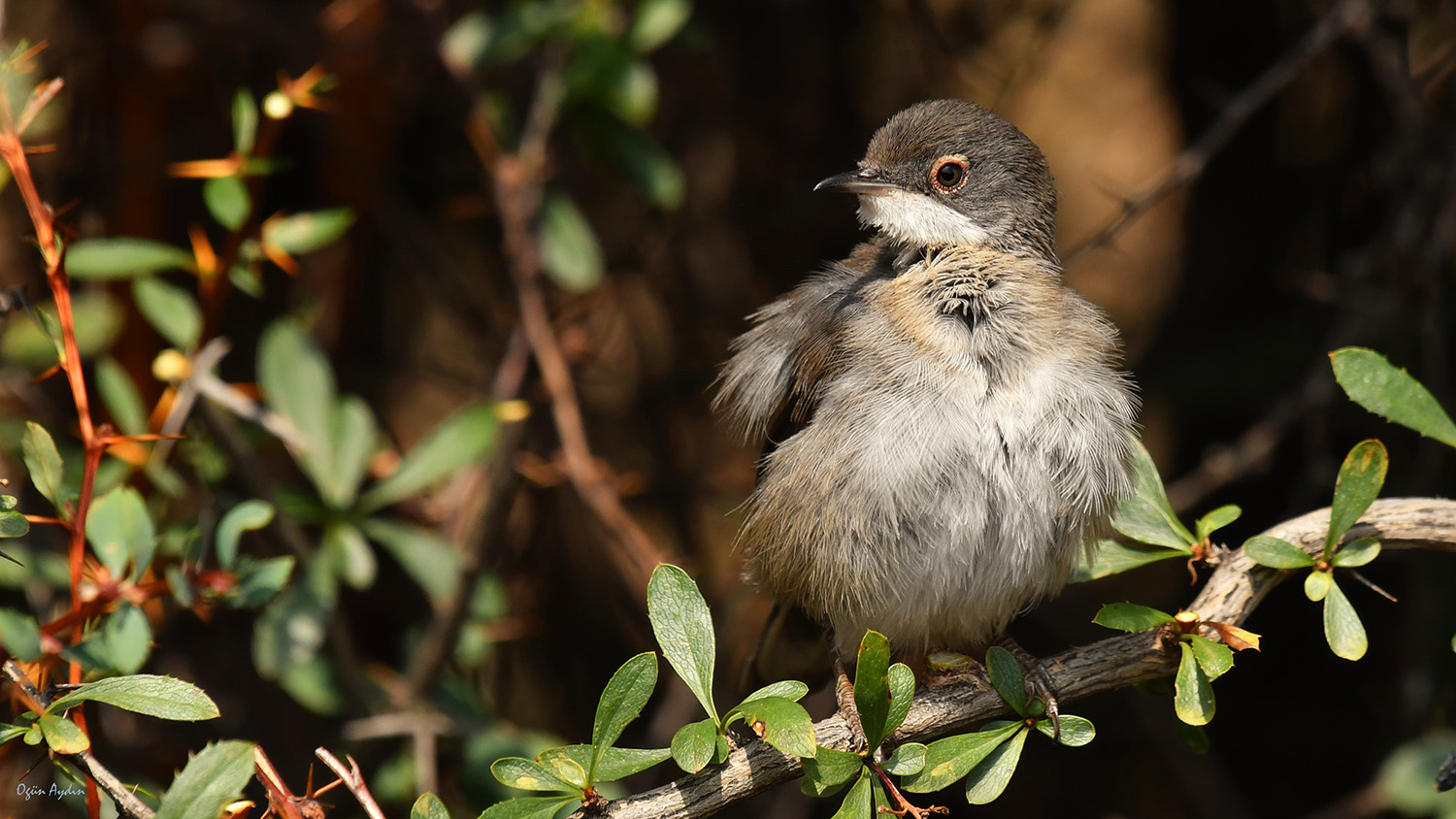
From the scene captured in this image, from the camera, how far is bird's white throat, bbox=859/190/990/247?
3.42 m

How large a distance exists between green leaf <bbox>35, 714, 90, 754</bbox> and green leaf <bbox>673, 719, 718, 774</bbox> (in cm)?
109

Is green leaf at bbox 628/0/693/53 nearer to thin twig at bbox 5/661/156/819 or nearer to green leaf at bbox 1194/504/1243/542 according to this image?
green leaf at bbox 1194/504/1243/542

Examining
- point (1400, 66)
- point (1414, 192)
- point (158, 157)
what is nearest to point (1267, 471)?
point (1414, 192)

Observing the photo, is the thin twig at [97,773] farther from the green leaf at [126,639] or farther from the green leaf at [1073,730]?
the green leaf at [1073,730]

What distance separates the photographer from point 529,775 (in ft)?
7.39

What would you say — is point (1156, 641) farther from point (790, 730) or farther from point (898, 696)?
point (790, 730)

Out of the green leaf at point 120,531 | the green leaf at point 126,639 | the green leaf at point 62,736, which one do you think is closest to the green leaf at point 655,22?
the green leaf at point 120,531

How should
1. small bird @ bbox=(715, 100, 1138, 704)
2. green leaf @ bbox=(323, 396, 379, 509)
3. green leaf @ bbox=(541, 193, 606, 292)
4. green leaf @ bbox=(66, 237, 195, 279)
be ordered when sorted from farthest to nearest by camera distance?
1. green leaf @ bbox=(541, 193, 606, 292)
2. green leaf @ bbox=(323, 396, 379, 509)
3. green leaf @ bbox=(66, 237, 195, 279)
4. small bird @ bbox=(715, 100, 1138, 704)

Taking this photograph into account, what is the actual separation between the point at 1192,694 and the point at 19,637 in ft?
8.30

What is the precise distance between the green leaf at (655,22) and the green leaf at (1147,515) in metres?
2.11

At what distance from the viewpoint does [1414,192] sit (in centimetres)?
431

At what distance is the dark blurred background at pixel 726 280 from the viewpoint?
14.3ft

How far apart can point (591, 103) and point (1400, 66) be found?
9.31 feet

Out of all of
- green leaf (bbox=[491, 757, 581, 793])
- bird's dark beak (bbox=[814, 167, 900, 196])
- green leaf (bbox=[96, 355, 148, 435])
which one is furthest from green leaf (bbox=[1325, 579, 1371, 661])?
green leaf (bbox=[96, 355, 148, 435])
